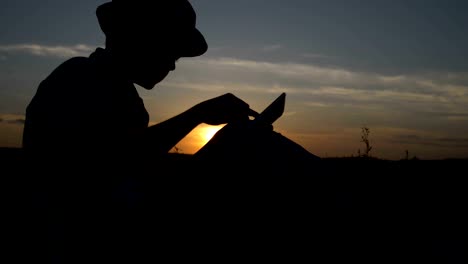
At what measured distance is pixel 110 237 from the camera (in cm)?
169

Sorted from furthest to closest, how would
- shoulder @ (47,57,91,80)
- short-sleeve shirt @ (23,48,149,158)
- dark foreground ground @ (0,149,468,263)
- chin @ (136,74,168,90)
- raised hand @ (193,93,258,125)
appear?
chin @ (136,74,168,90), raised hand @ (193,93,258,125), shoulder @ (47,57,91,80), short-sleeve shirt @ (23,48,149,158), dark foreground ground @ (0,149,468,263)

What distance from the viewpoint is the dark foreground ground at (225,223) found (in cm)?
167

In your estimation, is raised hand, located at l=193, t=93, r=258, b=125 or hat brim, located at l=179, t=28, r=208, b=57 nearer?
raised hand, located at l=193, t=93, r=258, b=125

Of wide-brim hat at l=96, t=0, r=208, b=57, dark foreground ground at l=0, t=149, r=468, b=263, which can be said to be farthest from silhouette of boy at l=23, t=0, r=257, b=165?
dark foreground ground at l=0, t=149, r=468, b=263

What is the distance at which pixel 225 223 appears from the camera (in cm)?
173

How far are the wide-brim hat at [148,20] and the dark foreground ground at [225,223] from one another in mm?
850

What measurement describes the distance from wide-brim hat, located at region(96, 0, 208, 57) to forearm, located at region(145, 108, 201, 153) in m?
0.49

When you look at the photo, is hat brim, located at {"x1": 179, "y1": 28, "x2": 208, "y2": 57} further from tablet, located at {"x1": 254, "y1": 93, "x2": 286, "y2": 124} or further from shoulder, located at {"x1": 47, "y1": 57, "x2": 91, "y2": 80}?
tablet, located at {"x1": 254, "y1": 93, "x2": 286, "y2": 124}

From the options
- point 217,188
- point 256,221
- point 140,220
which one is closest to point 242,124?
point 217,188

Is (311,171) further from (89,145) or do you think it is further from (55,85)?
(55,85)

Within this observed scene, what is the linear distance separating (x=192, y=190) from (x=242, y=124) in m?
0.37

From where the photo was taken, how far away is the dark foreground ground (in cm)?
167

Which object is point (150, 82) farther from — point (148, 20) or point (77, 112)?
point (77, 112)

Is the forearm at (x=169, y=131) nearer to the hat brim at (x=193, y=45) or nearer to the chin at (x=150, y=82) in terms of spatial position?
the chin at (x=150, y=82)
